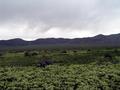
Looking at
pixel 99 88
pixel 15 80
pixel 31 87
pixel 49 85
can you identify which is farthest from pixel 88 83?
pixel 15 80

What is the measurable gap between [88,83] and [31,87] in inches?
292

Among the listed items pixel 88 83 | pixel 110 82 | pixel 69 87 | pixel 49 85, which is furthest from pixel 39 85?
pixel 110 82

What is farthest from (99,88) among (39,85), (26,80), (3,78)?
(3,78)

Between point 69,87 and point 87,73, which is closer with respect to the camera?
point 69,87

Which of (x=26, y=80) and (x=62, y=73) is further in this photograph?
(x=62, y=73)

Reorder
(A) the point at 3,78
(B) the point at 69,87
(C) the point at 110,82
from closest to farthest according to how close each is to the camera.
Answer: (B) the point at 69,87
(C) the point at 110,82
(A) the point at 3,78

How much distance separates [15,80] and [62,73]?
24.9ft

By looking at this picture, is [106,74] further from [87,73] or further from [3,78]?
[3,78]

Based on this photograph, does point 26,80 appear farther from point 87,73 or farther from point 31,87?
point 87,73

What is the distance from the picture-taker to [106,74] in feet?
141

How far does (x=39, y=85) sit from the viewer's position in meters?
37.1

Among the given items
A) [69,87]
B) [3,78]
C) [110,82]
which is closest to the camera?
[69,87]

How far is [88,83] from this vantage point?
37812 millimetres

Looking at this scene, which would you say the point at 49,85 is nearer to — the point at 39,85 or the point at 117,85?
the point at 39,85
